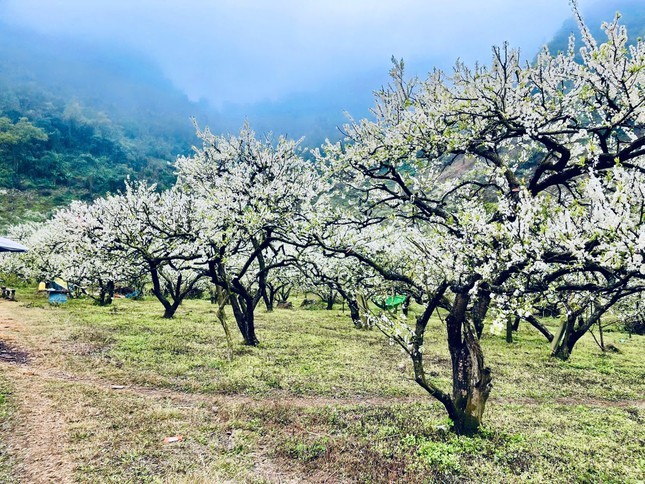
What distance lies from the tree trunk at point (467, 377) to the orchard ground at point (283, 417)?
444mm

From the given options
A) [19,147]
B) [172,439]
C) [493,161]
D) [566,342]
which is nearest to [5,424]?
[172,439]

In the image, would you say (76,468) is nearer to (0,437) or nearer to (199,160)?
(0,437)

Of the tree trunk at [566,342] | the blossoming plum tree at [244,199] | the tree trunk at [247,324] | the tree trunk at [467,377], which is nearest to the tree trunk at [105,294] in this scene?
the blossoming plum tree at [244,199]

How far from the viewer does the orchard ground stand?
816 centimetres

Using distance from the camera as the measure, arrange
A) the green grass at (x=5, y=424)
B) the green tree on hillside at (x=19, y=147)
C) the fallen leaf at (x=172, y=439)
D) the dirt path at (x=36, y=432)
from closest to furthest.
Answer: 1. the green grass at (x=5, y=424)
2. the dirt path at (x=36, y=432)
3. the fallen leaf at (x=172, y=439)
4. the green tree on hillside at (x=19, y=147)

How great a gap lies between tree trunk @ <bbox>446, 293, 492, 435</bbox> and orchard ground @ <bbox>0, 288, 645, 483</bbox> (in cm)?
44

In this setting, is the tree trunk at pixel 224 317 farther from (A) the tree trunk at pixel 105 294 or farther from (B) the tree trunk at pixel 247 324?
(A) the tree trunk at pixel 105 294

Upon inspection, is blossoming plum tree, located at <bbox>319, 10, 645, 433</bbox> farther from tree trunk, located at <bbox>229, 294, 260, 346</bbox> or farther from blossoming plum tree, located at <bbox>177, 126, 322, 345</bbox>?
tree trunk, located at <bbox>229, 294, 260, 346</bbox>

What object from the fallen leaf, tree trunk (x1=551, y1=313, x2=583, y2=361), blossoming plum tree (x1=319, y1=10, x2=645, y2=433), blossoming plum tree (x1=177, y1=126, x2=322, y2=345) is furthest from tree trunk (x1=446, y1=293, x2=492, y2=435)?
tree trunk (x1=551, y1=313, x2=583, y2=361)

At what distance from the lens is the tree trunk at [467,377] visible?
10.1m

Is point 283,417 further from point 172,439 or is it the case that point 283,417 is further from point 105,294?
point 105,294

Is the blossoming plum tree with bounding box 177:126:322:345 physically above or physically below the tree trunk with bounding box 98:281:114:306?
above

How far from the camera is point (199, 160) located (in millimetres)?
26547

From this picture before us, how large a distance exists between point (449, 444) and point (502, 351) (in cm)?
1792
